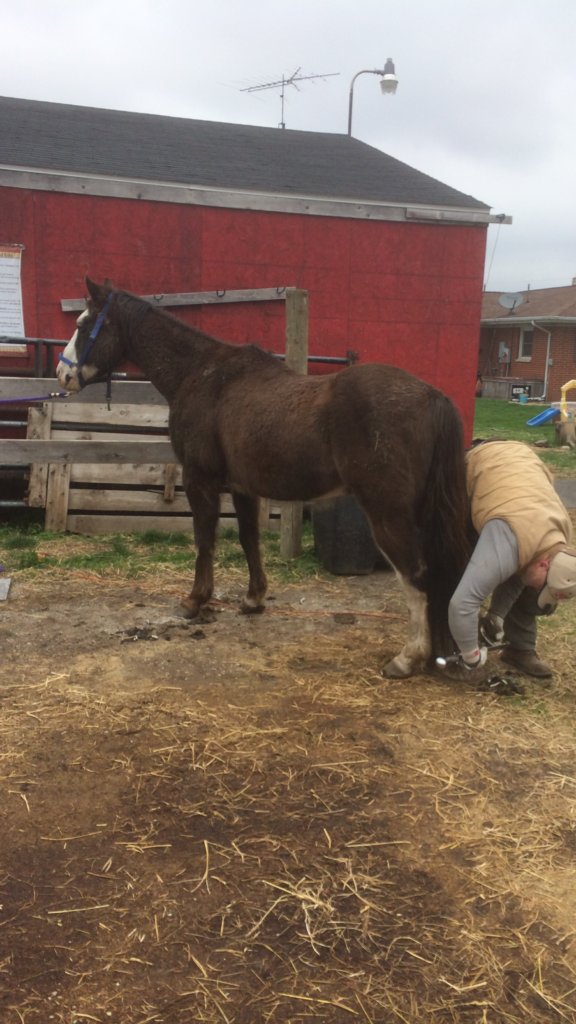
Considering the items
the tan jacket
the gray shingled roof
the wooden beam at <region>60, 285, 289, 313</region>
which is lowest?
the tan jacket

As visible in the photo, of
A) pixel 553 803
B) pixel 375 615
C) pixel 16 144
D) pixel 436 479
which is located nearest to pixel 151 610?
pixel 375 615

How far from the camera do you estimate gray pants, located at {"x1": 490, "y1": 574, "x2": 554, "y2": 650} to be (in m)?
3.79

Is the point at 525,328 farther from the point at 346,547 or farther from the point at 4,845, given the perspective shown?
the point at 4,845

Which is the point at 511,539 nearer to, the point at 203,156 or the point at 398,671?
the point at 398,671

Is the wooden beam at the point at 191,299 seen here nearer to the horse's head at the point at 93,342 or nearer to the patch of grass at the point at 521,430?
the horse's head at the point at 93,342

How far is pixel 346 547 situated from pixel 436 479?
2330 mm

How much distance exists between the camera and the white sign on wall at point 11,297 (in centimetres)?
764

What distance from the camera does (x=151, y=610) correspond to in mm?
5070

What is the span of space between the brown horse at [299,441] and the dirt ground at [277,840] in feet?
2.26

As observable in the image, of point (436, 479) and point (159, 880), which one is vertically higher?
point (436, 479)

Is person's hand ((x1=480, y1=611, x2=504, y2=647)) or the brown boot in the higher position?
person's hand ((x1=480, y1=611, x2=504, y2=647))

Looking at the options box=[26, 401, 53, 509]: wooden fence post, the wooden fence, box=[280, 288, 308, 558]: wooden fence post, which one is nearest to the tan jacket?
box=[280, 288, 308, 558]: wooden fence post

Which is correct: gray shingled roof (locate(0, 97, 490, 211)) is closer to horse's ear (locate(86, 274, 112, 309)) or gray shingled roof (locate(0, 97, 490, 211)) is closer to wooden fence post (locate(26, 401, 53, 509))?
wooden fence post (locate(26, 401, 53, 509))

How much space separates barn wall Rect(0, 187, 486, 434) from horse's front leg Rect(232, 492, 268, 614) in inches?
145
